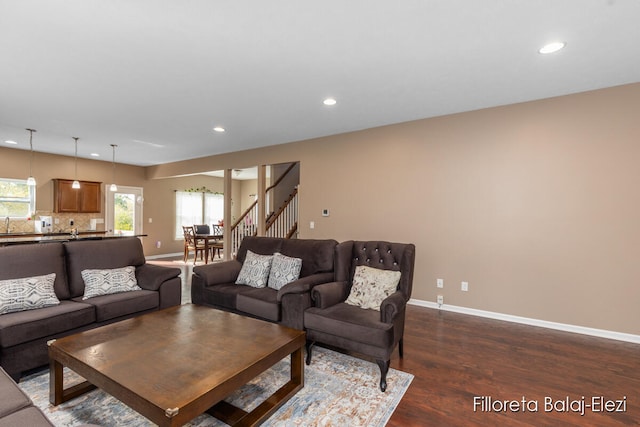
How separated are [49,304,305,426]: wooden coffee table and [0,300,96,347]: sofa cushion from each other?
53 centimetres

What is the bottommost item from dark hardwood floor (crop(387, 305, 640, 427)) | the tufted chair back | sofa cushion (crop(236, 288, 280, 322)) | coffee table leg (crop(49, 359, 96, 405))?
dark hardwood floor (crop(387, 305, 640, 427))

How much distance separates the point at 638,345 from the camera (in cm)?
303

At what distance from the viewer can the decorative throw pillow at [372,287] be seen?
283 centimetres

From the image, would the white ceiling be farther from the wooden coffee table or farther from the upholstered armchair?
the wooden coffee table

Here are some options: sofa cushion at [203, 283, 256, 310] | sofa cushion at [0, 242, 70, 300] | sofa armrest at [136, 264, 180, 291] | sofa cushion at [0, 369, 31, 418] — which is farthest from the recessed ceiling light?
sofa cushion at [0, 242, 70, 300]

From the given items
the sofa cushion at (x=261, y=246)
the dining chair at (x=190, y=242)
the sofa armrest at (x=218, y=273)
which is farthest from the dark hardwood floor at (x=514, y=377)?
the dining chair at (x=190, y=242)

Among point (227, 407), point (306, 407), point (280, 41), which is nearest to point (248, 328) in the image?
point (227, 407)

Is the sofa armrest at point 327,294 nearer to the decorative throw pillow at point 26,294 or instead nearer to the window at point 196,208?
the decorative throw pillow at point 26,294

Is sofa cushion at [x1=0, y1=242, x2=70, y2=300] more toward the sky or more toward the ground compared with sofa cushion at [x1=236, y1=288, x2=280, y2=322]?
more toward the sky

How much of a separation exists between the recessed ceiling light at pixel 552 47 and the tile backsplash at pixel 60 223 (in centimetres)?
905

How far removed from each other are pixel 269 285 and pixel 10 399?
220cm

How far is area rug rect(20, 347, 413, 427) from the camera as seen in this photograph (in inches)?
73.9

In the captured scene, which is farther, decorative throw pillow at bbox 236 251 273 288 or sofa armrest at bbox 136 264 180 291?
decorative throw pillow at bbox 236 251 273 288

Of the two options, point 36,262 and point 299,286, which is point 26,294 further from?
point 299,286
